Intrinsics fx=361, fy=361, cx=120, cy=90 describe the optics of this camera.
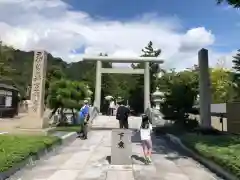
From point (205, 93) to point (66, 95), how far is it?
10.0 m

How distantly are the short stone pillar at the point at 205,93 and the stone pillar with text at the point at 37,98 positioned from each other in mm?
7533

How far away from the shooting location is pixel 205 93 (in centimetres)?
1733

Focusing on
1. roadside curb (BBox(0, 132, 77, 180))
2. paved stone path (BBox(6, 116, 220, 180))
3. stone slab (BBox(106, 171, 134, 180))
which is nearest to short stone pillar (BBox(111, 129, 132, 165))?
paved stone path (BBox(6, 116, 220, 180))

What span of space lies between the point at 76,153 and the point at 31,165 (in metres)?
2.71

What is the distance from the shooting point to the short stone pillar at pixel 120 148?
991cm

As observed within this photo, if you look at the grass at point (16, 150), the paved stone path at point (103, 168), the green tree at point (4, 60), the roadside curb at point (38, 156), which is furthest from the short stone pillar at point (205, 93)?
the green tree at point (4, 60)

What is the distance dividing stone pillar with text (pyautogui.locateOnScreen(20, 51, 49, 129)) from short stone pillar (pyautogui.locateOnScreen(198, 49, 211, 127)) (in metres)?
7.53

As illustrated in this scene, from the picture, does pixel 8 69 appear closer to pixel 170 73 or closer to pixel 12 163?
pixel 170 73

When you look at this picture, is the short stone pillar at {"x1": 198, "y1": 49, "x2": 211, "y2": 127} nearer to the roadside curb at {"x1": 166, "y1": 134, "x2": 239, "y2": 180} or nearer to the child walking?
the roadside curb at {"x1": 166, "y1": 134, "x2": 239, "y2": 180}

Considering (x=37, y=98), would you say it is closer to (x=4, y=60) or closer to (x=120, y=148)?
(x=120, y=148)

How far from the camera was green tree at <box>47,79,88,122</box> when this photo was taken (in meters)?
23.8

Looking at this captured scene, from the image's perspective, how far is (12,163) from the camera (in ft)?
27.6

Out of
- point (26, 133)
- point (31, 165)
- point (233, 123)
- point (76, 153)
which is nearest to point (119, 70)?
point (233, 123)

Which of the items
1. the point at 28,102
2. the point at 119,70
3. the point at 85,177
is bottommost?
the point at 85,177
